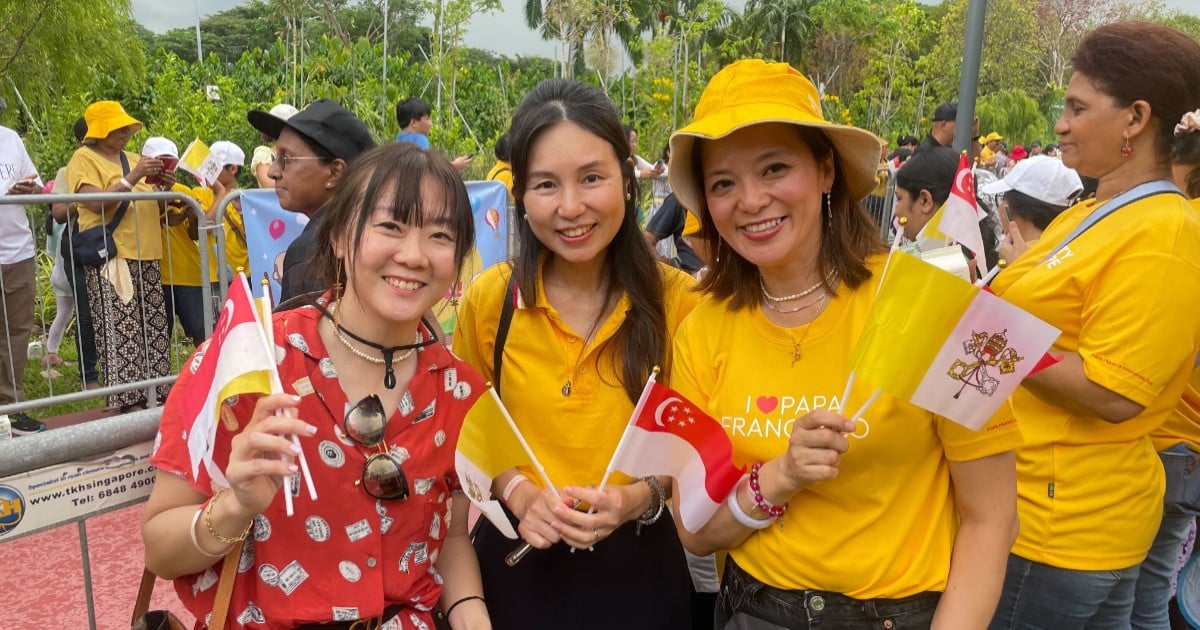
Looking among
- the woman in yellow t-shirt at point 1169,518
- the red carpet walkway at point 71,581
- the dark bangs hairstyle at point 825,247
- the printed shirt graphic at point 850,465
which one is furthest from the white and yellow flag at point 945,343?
the red carpet walkway at point 71,581

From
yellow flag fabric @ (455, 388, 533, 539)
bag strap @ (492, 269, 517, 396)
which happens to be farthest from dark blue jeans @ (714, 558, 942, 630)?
bag strap @ (492, 269, 517, 396)

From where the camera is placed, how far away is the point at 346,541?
182cm

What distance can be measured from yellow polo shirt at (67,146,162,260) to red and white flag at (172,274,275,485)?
536cm

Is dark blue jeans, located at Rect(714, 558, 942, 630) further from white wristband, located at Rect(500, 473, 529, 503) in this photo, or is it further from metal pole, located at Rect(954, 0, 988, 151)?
metal pole, located at Rect(954, 0, 988, 151)

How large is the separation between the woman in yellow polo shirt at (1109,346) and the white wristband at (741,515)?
924 mm

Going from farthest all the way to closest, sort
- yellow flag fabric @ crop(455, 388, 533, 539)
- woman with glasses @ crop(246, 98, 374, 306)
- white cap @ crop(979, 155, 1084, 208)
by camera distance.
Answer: woman with glasses @ crop(246, 98, 374, 306)
white cap @ crop(979, 155, 1084, 208)
yellow flag fabric @ crop(455, 388, 533, 539)

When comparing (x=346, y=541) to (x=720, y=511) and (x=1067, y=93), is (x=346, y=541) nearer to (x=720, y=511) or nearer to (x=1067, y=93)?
(x=720, y=511)

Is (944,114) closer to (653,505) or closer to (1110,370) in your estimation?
(1110,370)

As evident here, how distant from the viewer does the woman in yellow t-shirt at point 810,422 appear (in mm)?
1744

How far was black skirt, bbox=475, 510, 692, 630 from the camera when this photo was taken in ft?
7.18

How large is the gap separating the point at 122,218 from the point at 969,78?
20.2ft

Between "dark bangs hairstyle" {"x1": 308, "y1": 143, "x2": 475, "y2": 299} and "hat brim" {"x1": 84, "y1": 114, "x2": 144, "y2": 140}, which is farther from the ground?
"dark bangs hairstyle" {"x1": 308, "y1": 143, "x2": 475, "y2": 299}

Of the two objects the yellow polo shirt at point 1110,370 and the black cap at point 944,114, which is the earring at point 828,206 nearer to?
the yellow polo shirt at point 1110,370

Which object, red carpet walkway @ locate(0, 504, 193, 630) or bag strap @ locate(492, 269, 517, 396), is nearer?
bag strap @ locate(492, 269, 517, 396)
